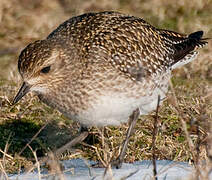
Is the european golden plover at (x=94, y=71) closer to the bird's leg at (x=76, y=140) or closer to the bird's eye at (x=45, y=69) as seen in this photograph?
the bird's eye at (x=45, y=69)

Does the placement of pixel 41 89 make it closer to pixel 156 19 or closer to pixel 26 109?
pixel 26 109

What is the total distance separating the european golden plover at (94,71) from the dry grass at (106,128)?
35 cm

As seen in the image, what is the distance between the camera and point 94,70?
5.74 metres

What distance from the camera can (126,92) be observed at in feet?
19.1

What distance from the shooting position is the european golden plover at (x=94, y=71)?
5691mm

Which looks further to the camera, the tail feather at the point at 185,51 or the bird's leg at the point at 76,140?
the tail feather at the point at 185,51

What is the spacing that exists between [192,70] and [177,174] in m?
4.14

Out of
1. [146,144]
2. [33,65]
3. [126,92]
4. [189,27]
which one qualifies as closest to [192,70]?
[189,27]

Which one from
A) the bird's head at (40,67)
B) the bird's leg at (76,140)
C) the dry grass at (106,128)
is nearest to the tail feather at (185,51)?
the dry grass at (106,128)

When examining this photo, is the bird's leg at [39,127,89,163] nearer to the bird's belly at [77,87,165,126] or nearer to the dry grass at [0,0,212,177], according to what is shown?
the dry grass at [0,0,212,177]

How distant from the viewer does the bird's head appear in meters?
5.59

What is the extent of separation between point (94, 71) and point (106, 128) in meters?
1.27

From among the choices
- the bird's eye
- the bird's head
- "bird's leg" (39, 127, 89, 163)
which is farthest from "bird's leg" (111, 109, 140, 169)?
the bird's eye

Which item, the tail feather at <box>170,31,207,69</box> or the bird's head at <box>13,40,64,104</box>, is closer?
the bird's head at <box>13,40,64,104</box>
